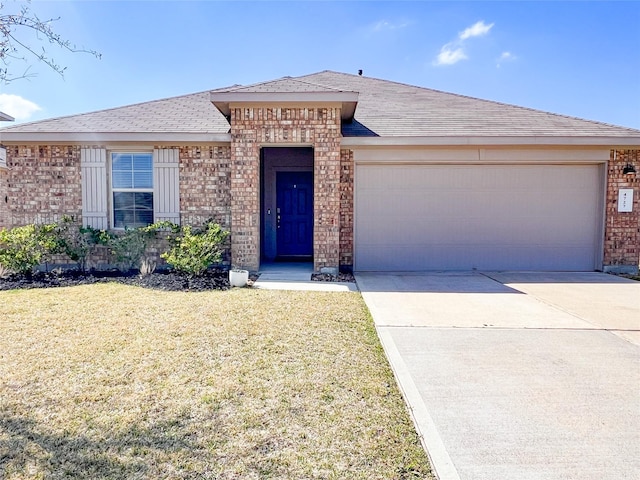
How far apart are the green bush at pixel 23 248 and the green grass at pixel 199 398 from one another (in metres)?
2.96

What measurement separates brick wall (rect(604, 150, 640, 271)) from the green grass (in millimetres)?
7092

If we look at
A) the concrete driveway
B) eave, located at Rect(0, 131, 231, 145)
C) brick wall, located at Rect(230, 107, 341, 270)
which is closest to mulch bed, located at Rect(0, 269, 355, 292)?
brick wall, located at Rect(230, 107, 341, 270)

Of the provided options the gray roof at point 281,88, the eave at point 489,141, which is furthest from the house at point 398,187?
the gray roof at point 281,88

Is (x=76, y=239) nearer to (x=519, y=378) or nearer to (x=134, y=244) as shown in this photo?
(x=134, y=244)

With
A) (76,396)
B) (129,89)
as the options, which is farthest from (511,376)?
(129,89)

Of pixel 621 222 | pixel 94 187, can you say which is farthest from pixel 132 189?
pixel 621 222

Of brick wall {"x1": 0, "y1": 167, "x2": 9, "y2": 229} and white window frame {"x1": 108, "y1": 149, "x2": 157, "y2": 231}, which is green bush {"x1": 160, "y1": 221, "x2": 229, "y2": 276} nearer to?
white window frame {"x1": 108, "y1": 149, "x2": 157, "y2": 231}

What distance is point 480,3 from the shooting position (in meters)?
9.00

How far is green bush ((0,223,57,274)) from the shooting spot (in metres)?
7.37

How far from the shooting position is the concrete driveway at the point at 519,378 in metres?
2.31

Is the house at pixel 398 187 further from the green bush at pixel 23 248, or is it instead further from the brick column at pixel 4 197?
the green bush at pixel 23 248

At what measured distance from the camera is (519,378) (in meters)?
3.38

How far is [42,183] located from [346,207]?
6.71 metres

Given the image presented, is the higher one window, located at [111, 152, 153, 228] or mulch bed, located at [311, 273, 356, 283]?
window, located at [111, 152, 153, 228]
